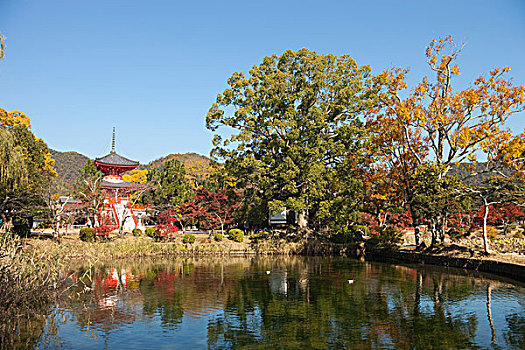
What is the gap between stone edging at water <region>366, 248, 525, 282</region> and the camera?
1669cm

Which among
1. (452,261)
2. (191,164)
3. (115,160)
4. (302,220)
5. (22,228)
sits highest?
(191,164)

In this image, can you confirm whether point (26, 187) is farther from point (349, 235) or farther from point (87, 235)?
point (349, 235)

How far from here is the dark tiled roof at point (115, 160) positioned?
3757cm

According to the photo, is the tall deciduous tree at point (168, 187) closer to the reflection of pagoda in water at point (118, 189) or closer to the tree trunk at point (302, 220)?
the reflection of pagoda in water at point (118, 189)

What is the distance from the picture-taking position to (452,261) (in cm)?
2009

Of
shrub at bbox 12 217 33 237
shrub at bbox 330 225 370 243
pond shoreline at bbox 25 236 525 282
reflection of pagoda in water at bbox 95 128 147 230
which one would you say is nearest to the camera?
pond shoreline at bbox 25 236 525 282

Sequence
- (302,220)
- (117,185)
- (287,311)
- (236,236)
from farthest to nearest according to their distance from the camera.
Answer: (117,185)
(302,220)
(236,236)
(287,311)

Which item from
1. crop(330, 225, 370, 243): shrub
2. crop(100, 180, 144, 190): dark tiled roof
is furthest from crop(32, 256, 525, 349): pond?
crop(100, 180, 144, 190): dark tiled roof

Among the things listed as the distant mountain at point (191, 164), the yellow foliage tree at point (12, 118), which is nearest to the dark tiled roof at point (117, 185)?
the yellow foliage tree at point (12, 118)

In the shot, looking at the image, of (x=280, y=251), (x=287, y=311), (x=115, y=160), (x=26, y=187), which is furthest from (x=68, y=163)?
(x=287, y=311)

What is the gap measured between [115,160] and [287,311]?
30173 mm

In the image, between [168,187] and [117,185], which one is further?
[168,187]

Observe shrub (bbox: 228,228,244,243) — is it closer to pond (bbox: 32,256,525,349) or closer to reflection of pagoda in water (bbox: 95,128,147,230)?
pond (bbox: 32,256,525,349)

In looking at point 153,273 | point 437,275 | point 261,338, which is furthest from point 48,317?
point 437,275
